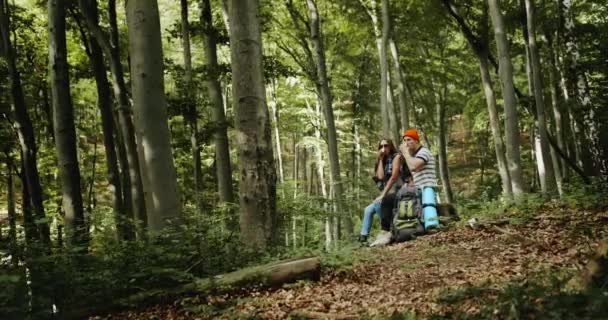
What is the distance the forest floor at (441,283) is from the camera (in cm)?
359

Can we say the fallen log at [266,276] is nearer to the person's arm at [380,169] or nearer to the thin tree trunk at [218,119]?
the person's arm at [380,169]

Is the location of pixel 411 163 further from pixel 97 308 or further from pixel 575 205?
pixel 97 308

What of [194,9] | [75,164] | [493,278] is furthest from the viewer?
[194,9]

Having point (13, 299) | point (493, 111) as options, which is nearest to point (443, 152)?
point (493, 111)

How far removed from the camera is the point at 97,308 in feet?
16.7

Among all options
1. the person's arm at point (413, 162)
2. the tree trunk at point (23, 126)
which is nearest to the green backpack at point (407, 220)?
the person's arm at point (413, 162)

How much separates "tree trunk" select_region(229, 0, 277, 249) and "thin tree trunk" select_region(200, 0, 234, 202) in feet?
16.6

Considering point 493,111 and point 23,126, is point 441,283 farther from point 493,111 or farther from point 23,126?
point 493,111

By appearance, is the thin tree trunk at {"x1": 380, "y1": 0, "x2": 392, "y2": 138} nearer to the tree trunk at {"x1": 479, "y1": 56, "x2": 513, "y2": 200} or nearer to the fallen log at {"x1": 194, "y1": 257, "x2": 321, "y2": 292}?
the tree trunk at {"x1": 479, "y1": 56, "x2": 513, "y2": 200}

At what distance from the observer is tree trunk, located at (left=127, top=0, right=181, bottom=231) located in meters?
6.82

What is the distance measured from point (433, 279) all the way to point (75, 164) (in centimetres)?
609

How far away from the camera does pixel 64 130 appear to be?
835 centimetres

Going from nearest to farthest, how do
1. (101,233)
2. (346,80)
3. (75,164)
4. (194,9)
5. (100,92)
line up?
1. (101,233)
2. (75,164)
3. (100,92)
4. (194,9)
5. (346,80)

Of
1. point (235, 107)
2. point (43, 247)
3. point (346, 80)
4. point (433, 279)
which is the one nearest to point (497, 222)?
point (433, 279)
